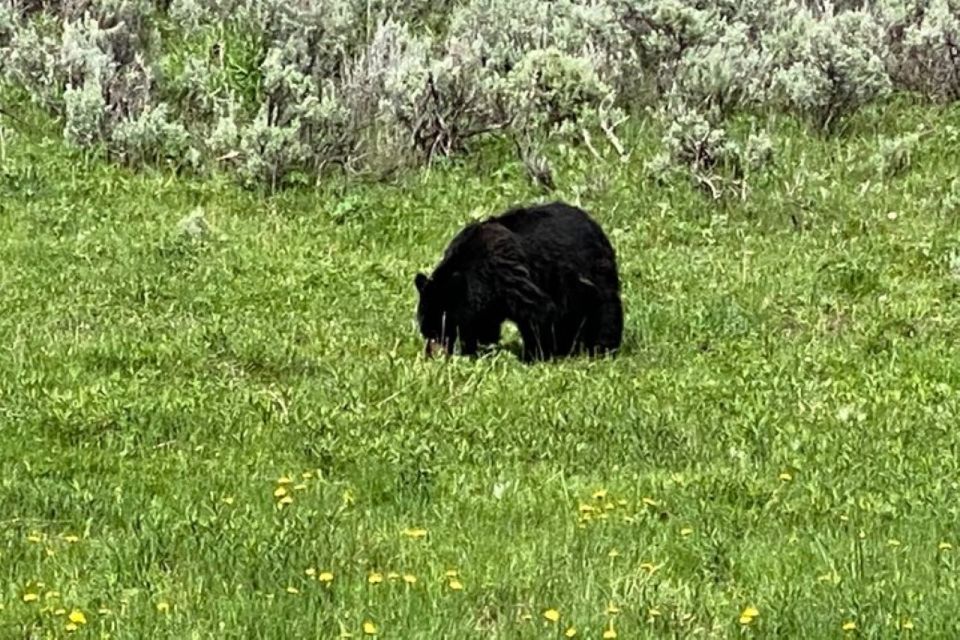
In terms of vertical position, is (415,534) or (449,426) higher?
(415,534)

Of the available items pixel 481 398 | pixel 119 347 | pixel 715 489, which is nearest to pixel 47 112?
pixel 119 347

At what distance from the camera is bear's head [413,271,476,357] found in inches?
360

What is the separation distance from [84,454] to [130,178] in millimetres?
6828

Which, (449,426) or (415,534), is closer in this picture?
(415,534)

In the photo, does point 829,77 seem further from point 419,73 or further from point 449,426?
point 449,426

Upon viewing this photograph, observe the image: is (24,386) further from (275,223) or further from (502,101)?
(502,101)

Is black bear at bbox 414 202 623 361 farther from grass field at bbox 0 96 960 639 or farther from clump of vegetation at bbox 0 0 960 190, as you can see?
clump of vegetation at bbox 0 0 960 190

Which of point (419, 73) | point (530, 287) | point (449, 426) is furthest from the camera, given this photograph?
point (419, 73)

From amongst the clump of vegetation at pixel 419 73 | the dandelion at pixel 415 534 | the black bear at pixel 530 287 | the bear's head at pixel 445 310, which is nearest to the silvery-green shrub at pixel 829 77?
the clump of vegetation at pixel 419 73

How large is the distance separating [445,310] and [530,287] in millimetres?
537

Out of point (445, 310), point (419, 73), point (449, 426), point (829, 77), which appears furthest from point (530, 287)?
point (829, 77)

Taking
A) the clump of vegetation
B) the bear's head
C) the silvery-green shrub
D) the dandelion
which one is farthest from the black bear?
the silvery-green shrub

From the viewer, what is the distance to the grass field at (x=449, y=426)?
4.97 meters

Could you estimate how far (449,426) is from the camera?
725cm
